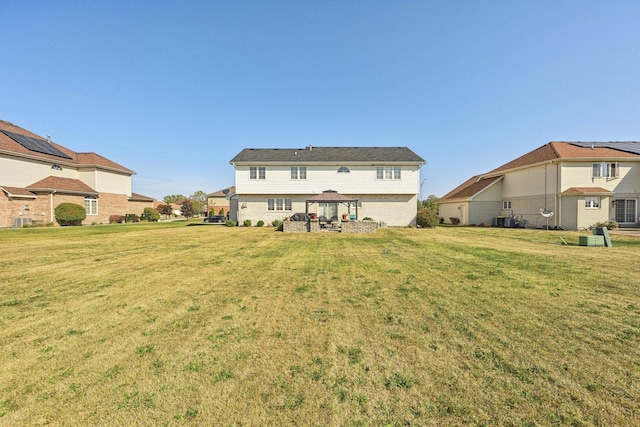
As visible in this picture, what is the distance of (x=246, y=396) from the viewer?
9.18 ft

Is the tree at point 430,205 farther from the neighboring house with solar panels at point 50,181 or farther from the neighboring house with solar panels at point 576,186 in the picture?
the neighboring house with solar panels at point 50,181

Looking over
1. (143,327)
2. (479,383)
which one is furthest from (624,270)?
(143,327)

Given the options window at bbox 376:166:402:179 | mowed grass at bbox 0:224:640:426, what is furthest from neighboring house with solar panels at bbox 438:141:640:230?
mowed grass at bbox 0:224:640:426

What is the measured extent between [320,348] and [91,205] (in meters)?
37.6

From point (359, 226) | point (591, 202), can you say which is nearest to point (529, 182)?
point (591, 202)

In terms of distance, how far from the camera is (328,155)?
28.3 m

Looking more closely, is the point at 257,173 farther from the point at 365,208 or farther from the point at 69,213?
the point at 69,213

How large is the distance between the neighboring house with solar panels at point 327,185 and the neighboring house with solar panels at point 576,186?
11.0 meters

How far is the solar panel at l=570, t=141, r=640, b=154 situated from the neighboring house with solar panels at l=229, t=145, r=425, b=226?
16.6 metres

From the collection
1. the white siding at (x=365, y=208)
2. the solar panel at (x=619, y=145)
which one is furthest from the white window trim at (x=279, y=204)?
the solar panel at (x=619, y=145)

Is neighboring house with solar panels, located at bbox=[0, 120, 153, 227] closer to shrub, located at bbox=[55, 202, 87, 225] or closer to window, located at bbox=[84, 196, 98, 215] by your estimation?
window, located at bbox=[84, 196, 98, 215]

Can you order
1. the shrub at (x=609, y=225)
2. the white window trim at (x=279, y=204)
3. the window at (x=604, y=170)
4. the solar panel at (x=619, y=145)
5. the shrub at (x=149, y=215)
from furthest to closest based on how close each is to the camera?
the shrub at (x=149, y=215) < the white window trim at (x=279, y=204) < the solar panel at (x=619, y=145) < the window at (x=604, y=170) < the shrub at (x=609, y=225)

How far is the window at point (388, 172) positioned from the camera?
27125 mm

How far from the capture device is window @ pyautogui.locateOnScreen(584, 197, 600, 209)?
22.8 m
